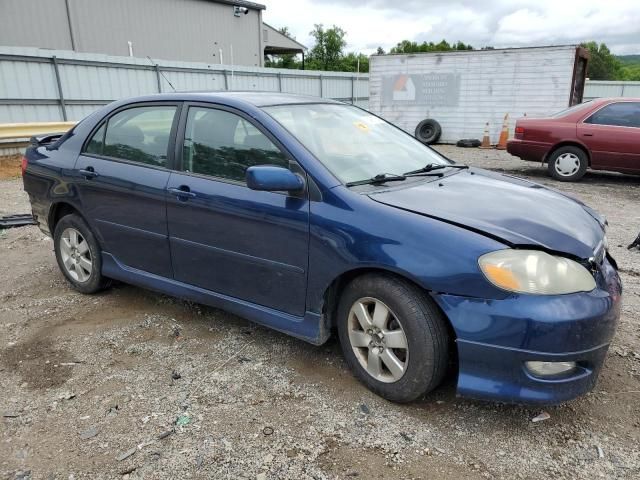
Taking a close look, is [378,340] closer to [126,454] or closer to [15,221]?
[126,454]

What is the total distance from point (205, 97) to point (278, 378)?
6.28 feet

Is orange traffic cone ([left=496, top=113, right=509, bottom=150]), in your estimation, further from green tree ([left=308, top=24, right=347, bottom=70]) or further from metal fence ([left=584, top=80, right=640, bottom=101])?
green tree ([left=308, top=24, right=347, bottom=70])

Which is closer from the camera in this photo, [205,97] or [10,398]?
[10,398]

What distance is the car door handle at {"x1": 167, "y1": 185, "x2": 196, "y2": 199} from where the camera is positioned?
327cm

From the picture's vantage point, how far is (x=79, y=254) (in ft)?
13.9

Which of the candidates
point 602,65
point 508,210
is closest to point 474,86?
point 508,210

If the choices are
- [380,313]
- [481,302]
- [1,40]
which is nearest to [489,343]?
[481,302]

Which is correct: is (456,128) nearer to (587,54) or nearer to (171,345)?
(587,54)

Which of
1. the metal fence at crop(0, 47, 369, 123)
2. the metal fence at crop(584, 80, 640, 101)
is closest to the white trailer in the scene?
the metal fence at crop(0, 47, 369, 123)

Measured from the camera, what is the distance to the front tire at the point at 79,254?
409 cm

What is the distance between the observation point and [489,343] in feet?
7.64

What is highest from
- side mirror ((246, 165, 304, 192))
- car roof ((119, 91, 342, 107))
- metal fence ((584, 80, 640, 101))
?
car roof ((119, 91, 342, 107))

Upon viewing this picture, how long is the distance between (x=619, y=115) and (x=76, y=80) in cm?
1261

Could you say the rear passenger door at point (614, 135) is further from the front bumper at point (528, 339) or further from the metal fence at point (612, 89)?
the metal fence at point (612, 89)
